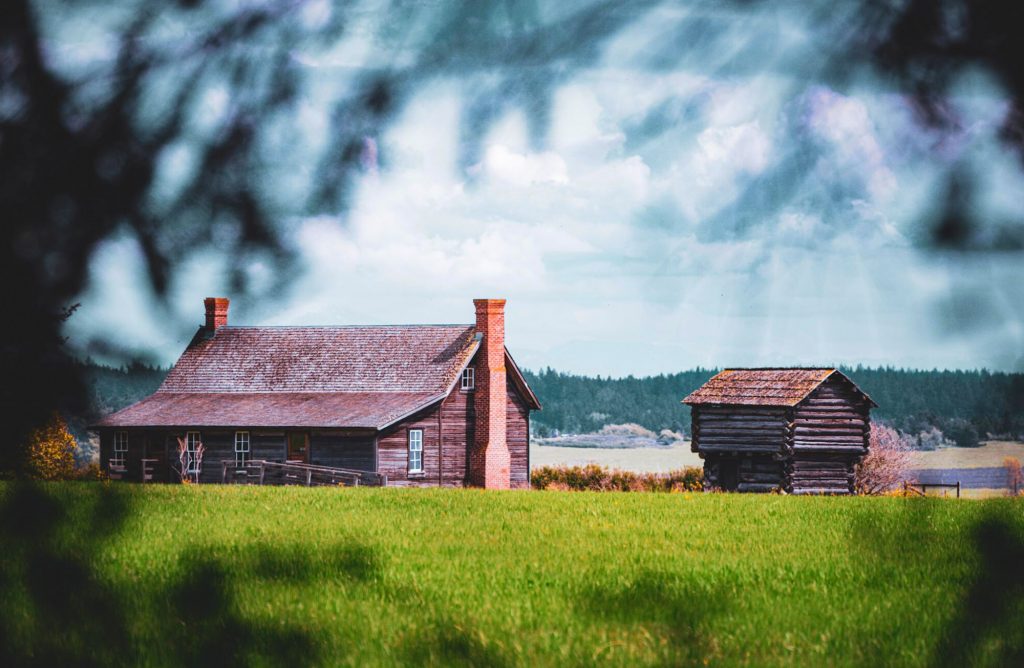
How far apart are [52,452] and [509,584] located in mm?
6379

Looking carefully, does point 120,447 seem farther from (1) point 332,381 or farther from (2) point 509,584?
(2) point 509,584

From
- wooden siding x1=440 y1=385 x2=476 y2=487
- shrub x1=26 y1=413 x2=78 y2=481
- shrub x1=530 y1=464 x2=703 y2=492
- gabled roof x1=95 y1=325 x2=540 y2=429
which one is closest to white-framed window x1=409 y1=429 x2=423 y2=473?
gabled roof x1=95 y1=325 x2=540 y2=429

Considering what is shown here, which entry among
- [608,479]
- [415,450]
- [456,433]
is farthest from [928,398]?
[608,479]

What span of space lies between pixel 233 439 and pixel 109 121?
3594 cm

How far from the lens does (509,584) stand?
332 inches

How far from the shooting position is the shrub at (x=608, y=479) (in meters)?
43.7

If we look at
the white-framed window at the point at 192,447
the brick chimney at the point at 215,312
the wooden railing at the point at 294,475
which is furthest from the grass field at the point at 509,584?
the white-framed window at the point at 192,447

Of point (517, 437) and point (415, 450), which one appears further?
point (517, 437)

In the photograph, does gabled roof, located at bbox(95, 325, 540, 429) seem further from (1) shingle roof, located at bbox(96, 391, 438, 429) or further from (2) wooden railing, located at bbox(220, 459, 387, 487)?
(2) wooden railing, located at bbox(220, 459, 387, 487)

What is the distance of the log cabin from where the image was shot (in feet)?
117

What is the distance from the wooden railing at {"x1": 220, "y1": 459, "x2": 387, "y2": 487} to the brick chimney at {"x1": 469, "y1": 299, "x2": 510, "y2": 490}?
5.26 meters

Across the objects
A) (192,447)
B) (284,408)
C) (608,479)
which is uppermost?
(284,408)

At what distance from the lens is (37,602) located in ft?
8.30

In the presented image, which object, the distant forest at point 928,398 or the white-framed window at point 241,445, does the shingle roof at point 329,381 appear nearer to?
the white-framed window at point 241,445
